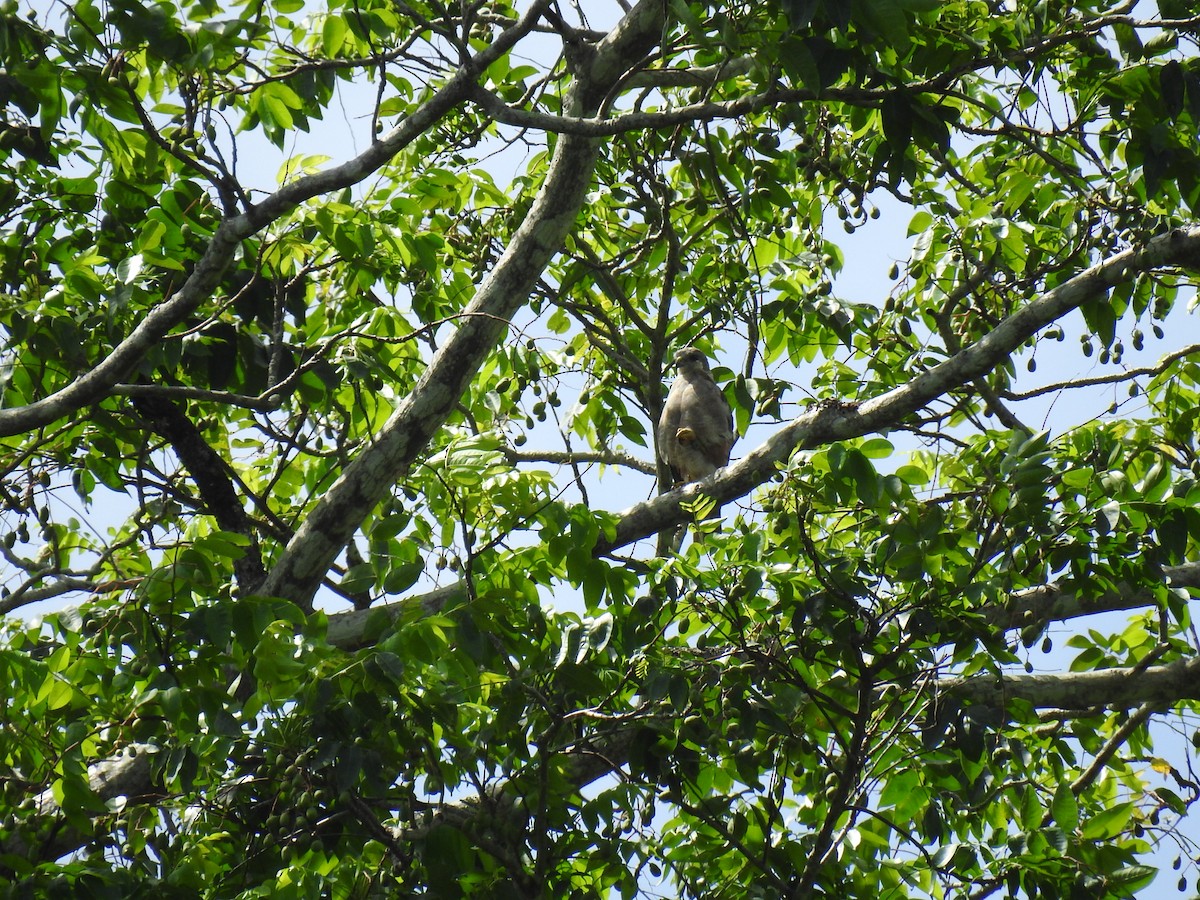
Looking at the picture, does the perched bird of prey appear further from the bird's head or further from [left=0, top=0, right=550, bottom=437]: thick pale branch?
[left=0, top=0, right=550, bottom=437]: thick pale branch

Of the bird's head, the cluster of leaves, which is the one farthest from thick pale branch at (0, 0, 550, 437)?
the bird's head

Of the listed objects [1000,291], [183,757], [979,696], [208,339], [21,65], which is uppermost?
[21,65]

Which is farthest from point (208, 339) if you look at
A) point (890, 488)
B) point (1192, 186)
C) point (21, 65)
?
point (1192, 186)

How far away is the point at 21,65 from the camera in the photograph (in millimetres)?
3375

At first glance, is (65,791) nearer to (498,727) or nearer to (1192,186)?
(498,727)

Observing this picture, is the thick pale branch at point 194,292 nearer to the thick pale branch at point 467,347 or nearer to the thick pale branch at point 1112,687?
the thick pale branch at point 467,347

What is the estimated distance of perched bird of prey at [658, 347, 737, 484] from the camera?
7117 mm

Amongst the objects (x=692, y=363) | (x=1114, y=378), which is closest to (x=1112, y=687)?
(x=1114, y=378)

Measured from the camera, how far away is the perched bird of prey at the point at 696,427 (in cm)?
712

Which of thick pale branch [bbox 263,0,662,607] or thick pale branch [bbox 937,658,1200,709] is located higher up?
thick pale branch [bbox 263,0,662,607]

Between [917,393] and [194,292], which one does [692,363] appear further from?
[194,292]

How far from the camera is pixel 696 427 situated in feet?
23.4

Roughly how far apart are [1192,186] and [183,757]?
336 centimetres

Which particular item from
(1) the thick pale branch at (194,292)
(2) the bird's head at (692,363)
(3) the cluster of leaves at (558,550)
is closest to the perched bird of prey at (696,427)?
(2) the bird's head at (692,363)
